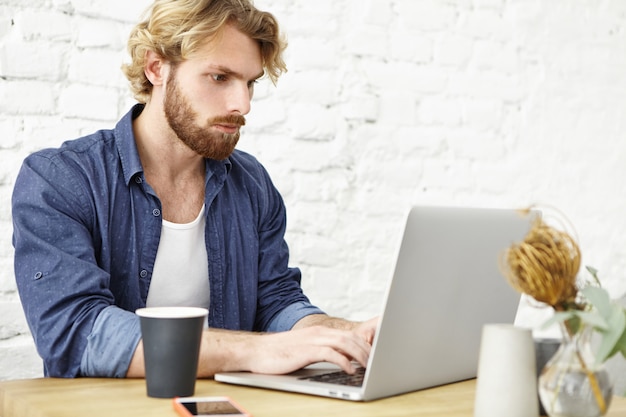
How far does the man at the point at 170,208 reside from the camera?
1.41 meters

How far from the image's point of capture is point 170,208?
176 cm

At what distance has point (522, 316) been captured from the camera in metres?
2.66

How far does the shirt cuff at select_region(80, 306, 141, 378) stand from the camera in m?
1.26

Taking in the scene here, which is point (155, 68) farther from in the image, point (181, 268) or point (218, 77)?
point (181, 268)

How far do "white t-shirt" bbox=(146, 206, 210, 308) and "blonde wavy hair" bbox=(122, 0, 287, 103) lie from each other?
1.18ft

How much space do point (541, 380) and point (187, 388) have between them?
45 centimetres

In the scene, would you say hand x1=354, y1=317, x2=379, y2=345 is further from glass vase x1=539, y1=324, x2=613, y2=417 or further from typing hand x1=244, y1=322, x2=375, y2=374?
glass vase x1=539, y1=324, x2=613, y2=417

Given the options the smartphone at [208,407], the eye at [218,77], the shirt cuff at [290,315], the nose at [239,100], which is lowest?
the shirt cuff at [290,315]

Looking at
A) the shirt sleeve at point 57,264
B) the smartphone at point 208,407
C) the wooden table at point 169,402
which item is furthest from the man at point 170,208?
the smartphone at point 208,407

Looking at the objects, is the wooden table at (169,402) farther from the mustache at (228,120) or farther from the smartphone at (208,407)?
the mustache at (228,120)

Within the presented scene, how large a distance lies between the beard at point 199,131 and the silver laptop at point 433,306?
622 millimetres

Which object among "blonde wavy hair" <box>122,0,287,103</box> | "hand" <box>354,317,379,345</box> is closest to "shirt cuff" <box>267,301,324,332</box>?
"hand" <box>354,317,379,345</box>

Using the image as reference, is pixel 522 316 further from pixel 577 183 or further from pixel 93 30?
pixel 93 30

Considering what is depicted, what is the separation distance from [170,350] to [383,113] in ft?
4.73
